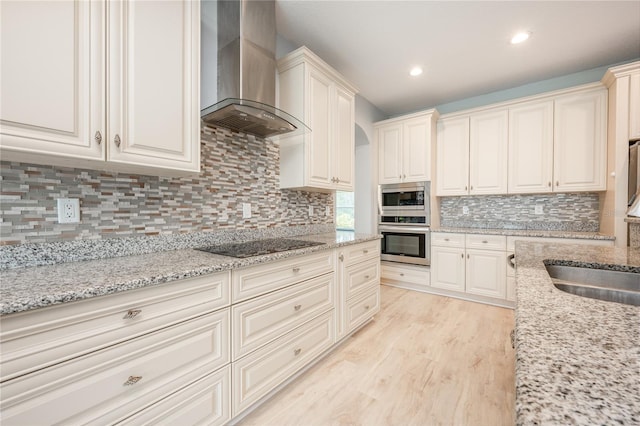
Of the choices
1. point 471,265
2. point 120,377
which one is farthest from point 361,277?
point 120,377

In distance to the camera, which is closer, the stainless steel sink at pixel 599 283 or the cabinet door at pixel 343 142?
the stainless steel sink at pixel 599 283

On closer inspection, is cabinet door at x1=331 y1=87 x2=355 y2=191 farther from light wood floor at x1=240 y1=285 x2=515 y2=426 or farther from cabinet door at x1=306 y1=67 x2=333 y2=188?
light wood floor at x1=240 y1=285 x2=515 y2=426

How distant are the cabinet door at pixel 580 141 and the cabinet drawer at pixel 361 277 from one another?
7.53 ft

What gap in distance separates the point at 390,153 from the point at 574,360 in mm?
3615

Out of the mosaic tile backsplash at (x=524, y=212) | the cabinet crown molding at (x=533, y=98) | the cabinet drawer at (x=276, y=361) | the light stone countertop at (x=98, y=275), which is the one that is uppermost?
the cabinet crown molding at (x=533, y=98)

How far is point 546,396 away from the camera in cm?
37

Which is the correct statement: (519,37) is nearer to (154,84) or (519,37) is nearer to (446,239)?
(446,239)

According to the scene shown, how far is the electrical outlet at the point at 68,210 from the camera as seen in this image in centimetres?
128

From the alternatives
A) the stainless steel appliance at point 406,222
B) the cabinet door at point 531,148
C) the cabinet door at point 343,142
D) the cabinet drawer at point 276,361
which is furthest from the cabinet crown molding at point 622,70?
the cabinet drawer at point 276,361

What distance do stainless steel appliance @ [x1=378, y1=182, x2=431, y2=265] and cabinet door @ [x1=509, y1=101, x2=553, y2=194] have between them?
99 cm

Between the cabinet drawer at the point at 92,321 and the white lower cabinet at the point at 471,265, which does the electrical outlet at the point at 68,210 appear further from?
the white lower cabinet at the point at 471,265

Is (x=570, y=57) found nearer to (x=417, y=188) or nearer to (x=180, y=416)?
(x=417, y=188)

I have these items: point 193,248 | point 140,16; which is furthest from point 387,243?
point 140,16

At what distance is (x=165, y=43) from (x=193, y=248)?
45.9 inches
